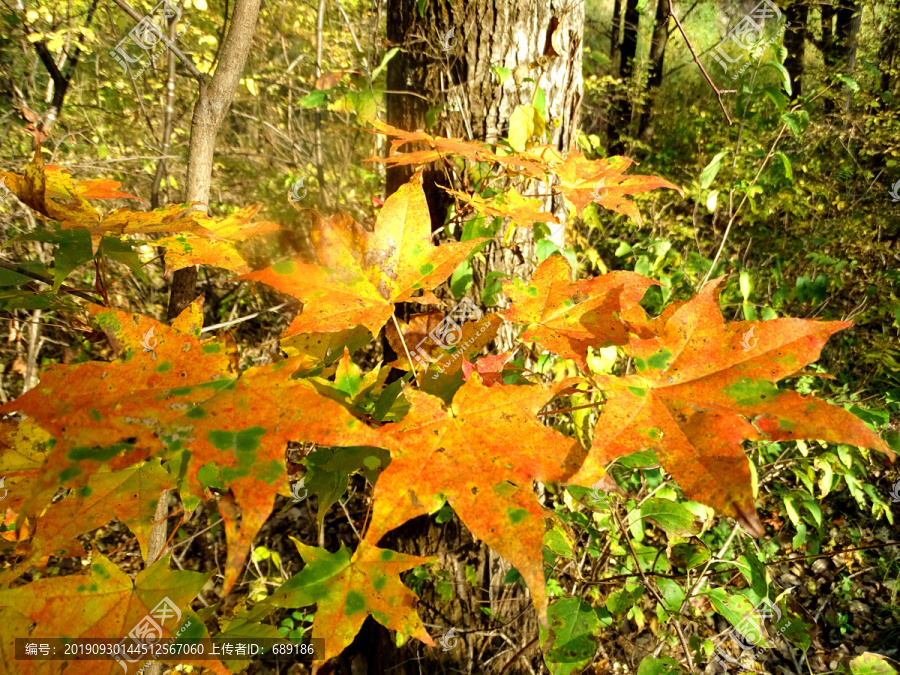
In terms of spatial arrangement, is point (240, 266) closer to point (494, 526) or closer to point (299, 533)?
point (494, 526)

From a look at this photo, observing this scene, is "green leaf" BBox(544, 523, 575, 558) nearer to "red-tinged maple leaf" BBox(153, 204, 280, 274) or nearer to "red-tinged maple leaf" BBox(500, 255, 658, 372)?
"red-tinged maple leaf" BBox(500, 255, 658, 372)

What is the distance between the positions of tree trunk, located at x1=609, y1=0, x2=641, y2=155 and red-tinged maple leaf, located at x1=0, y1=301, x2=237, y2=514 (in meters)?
7.39

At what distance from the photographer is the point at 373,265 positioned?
0.86 m

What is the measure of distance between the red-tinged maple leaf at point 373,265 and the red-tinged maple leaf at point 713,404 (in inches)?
14.6

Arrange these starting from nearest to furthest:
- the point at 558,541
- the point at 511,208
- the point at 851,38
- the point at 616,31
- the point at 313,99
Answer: the point at 558,541, the point at 511,208, the point at 313,99, the point at 851,38, the point at 616,31

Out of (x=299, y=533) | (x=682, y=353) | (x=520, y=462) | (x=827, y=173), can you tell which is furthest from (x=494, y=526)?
(x=827, y=173)

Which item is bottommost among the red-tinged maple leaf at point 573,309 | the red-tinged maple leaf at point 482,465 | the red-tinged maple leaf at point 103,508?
the red-tinged maple leaf at point 103,508

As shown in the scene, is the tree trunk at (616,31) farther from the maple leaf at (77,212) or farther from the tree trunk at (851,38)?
the maple leaf at (77,212)

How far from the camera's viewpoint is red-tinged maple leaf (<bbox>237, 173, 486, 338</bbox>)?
2.58ft

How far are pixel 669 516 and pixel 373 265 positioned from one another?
1.09 metres

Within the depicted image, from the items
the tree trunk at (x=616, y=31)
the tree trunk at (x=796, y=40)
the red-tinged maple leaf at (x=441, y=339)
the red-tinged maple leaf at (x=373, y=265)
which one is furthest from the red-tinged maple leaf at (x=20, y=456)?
the tree trunk at (x=616, y=31)

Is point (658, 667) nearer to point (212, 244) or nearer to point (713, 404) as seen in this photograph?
point (713, 404)

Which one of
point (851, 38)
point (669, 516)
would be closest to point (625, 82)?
point (851, 38)

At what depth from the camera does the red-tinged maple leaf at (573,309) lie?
798 mm
